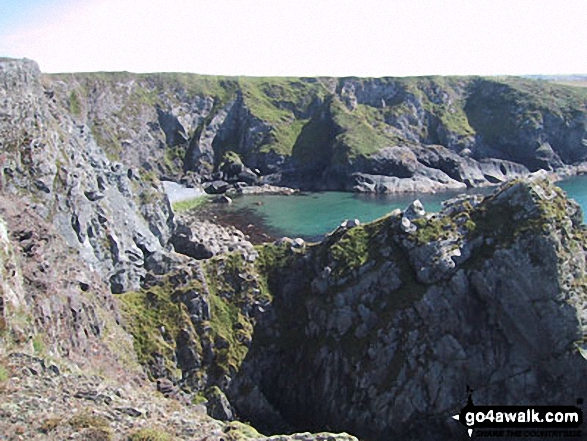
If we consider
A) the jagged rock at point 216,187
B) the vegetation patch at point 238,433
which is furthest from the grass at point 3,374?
the jagged rock at point 216,187

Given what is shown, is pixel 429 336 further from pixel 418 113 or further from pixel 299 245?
pixel 418 113

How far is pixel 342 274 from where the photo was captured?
4138 cm

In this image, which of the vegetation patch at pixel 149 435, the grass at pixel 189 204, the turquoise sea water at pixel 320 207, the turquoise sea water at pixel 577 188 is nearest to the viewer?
the vegetation patch at pixel 149 435

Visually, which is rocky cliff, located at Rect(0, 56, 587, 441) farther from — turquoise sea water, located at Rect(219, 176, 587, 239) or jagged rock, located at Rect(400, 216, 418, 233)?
turquoise sea water, located at Rect(219, 176, 587, 239)

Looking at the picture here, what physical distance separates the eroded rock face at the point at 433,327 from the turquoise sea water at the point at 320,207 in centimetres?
5276

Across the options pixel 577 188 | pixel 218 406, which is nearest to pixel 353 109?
pixel 577 188

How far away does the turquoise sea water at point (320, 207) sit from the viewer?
103375 mm

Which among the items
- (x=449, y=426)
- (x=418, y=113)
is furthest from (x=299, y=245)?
(x=418, y=113)

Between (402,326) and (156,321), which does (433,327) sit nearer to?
(402,326)

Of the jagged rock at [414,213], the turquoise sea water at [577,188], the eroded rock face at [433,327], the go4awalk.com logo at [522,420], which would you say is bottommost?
the go4awalk.com logo at [522,420]

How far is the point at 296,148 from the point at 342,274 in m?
135

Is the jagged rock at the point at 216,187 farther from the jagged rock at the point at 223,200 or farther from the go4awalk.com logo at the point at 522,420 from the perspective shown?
the go4awalk.com logo at the point at 522,420

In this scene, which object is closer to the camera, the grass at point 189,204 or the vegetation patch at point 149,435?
the vegetation patch at point 149,435

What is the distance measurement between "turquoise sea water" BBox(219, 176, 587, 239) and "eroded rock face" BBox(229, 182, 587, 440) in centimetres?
5276
